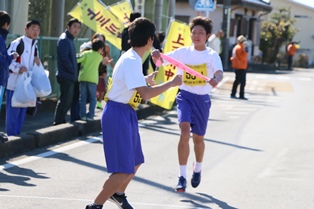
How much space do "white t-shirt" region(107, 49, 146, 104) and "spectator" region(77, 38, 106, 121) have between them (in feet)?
24.4

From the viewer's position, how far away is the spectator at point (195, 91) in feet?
30.8

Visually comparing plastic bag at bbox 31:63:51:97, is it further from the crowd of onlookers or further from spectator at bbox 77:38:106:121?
spectator at bbox 77:38:106:121

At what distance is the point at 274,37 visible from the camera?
176 ft

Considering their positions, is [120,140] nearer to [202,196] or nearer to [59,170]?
[202,196]

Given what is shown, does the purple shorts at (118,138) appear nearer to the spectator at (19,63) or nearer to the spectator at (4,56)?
the spectator at (4,56)

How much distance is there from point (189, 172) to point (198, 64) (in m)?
1.92

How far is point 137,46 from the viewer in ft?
23.4

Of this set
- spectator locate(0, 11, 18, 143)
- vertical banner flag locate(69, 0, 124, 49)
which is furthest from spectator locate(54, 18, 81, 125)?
spectator locate(0, 11, 18, 143)

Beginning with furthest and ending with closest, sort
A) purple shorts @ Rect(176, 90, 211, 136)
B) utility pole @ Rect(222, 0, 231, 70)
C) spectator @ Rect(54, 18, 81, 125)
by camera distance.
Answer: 1. utility pole @ Rect(222, 0, 231, 70)
2. spectator @ Rect(54, 18, 81, 125)
3. purple shorts @ Rect(176, 90, 211, 136)

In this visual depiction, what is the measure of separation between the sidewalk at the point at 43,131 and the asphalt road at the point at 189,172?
7.4 inches

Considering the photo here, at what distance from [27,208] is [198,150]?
7.75 ft

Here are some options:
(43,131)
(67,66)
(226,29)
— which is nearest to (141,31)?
(43,131)

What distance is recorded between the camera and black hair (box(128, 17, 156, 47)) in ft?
23.2

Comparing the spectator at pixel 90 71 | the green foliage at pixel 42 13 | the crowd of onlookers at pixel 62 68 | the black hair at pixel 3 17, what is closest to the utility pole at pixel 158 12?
the green foliage at pixel 42 13
